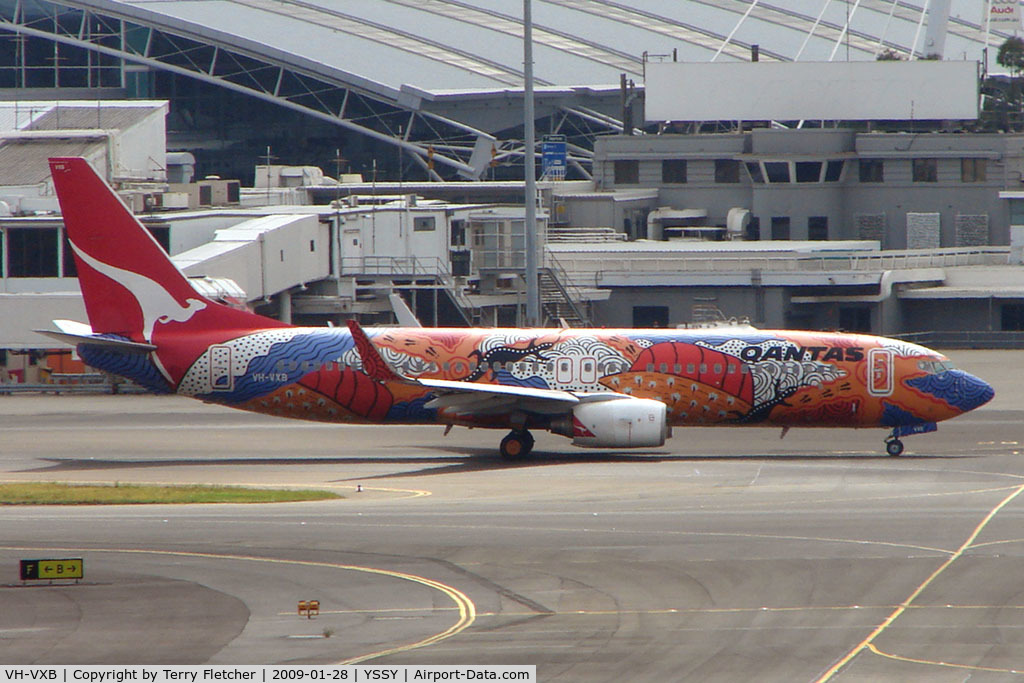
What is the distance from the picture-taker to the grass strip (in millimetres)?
34500

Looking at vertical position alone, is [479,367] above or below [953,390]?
above

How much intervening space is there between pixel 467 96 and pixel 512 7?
18.7 metres

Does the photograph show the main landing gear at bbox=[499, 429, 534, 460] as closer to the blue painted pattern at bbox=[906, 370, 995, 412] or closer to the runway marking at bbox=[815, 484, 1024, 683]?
the blue painted pattern at bbox=[906, 370, 995, 412]

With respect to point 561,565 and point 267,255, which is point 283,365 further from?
point 267,255

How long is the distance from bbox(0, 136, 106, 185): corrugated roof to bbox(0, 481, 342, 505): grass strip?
43910 mm

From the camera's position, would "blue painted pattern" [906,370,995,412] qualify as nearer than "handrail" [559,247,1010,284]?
Yes

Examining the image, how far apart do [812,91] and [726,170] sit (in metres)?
8.74

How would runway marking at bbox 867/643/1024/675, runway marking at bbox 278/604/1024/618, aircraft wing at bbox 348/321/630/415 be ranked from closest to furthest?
runway marking at bbox 867/643/1024/675 → runway marking at bbox 278/604/1024/618 → aircraft wing at bbox 348/321/630/415

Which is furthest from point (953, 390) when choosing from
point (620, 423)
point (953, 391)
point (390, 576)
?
point (390, 576)

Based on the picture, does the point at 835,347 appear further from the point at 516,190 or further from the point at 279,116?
the point at 279,116

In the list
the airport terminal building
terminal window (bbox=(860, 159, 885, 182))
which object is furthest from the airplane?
terminal window (bbox=(860, 159, 885, 182))

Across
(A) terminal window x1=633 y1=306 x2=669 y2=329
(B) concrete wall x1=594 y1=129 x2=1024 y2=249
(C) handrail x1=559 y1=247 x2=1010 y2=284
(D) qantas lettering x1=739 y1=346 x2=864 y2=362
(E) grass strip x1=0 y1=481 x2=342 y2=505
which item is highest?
(B) concrete wall x1=594 y1=129 x2=1024 y2=249

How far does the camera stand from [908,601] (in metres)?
23.4

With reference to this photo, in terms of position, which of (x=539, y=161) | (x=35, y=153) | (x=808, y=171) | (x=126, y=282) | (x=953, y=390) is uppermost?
(x=539, y=161)
